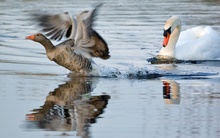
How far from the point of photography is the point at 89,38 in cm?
1158

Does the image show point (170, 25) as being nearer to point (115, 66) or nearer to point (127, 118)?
point (115, 66)

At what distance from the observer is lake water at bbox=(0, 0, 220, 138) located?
7.66 meters

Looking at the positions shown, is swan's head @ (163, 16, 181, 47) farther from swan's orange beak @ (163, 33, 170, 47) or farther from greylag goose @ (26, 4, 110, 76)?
greylag goose @ (26, 4, 110, 76)

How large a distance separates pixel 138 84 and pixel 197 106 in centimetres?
214

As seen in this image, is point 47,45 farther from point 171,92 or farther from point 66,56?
point 171,92

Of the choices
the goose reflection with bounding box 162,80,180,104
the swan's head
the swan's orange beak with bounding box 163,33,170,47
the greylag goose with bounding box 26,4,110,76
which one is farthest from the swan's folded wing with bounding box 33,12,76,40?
the swan's head

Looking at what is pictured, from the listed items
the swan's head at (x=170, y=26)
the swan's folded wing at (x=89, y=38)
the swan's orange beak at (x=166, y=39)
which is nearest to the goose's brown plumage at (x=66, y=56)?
the swan's folded wing at (x=89, y=38)

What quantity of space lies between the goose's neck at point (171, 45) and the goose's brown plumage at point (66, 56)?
332 centimetres

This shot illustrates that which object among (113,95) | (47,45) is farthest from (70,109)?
(47,45)

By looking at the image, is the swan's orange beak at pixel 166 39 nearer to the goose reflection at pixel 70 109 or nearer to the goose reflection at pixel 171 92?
the goose reflection at pixel 171 92

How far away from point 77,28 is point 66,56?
47 cm

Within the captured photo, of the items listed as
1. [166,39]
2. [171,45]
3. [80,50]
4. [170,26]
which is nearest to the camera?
[80,50]

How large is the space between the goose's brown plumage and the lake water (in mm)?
219

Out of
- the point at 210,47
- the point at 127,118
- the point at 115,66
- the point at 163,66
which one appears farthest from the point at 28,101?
the point at 210,47
